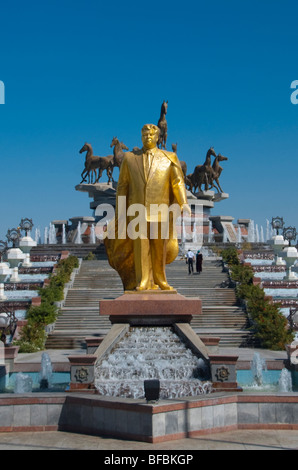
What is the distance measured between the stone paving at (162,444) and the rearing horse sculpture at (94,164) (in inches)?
1246

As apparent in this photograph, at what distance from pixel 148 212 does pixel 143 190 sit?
435 millimetres

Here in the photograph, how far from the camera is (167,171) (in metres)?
10.9

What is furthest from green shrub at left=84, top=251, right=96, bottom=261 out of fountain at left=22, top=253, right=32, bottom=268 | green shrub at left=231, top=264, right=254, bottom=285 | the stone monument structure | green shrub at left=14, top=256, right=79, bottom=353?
the stone monument structure

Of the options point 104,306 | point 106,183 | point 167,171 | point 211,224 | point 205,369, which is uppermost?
point 106,183

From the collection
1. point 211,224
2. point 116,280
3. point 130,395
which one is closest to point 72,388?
point 130,395

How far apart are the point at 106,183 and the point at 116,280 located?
720 inches

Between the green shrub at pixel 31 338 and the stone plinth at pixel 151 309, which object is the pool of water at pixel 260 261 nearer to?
the green shrub at pixel 31 338

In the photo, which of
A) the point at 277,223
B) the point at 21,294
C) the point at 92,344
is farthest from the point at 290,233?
the point at 92,344

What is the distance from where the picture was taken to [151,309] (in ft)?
34.4

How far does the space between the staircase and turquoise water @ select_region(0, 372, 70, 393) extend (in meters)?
3.92

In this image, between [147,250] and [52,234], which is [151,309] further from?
[52,234]

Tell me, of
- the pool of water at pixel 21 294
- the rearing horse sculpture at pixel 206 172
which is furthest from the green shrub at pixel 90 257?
the rearing horse sculpture at pixel 206 172

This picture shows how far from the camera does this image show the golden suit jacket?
10819 mm

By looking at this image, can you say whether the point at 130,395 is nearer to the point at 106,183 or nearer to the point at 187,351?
the point at 187,351
